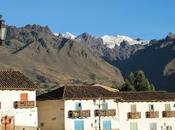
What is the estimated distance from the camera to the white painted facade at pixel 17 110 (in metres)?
67.8

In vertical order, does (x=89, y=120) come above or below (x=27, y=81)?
below

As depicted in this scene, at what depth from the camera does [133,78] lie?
12100 cm

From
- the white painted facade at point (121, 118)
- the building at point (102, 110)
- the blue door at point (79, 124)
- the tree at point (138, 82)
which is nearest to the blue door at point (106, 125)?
the building at point (102, 110)

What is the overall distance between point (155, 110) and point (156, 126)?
8.85 ft

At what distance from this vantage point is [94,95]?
78.8 meters

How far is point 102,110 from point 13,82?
610 inches

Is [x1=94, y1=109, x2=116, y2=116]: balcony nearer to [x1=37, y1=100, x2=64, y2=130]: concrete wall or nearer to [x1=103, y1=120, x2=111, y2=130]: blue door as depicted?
[x1=103, y1=120, x2=111, y2=130]: blue door

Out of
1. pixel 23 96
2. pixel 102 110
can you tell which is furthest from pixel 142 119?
pixel 23 96

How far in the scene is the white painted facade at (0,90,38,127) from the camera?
6775 cm

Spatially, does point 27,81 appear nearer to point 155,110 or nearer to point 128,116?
point 128,116

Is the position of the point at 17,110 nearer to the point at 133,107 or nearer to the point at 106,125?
the point at 106,125

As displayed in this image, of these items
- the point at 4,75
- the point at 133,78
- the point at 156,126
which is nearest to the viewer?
the point at 4,75

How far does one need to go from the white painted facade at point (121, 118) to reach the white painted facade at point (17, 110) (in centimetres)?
592

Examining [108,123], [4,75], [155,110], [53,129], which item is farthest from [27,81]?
[155,110]
